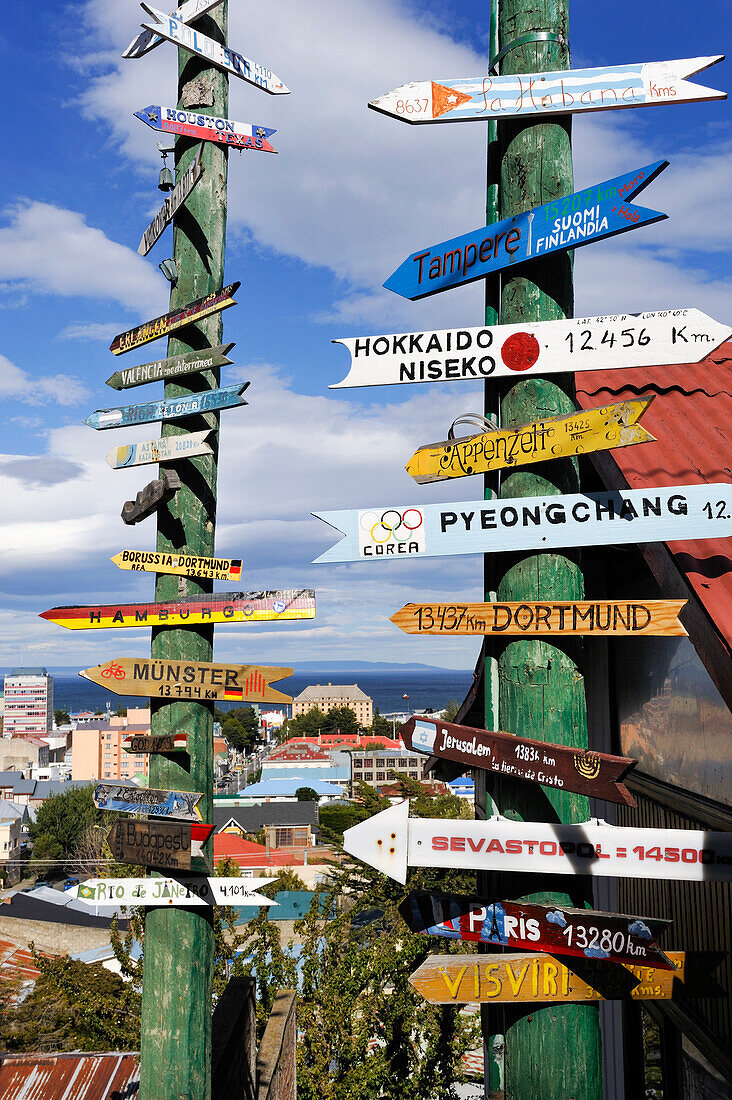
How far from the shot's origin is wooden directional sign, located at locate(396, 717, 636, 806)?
2910 mm

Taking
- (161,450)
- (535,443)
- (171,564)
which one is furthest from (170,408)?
(535,443)

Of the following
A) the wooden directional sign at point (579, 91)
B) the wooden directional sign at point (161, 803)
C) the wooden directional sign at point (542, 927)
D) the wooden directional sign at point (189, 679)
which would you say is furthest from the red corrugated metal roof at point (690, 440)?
the wooden directional sign at point (161, 803)

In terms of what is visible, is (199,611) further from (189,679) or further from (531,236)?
(531,236)

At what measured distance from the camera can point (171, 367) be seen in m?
5.46

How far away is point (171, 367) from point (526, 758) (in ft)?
11.5

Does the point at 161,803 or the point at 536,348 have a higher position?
the point at 536,348

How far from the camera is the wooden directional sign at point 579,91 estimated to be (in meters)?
3.42

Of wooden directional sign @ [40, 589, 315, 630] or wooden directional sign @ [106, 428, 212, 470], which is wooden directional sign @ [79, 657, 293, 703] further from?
wooden directional sign @ [106, 428, 212, 470]

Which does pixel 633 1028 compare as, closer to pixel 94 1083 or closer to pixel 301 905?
pixel 94 1083

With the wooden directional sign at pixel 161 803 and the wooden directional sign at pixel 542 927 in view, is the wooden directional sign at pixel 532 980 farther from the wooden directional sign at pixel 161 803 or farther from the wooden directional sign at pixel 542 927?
the wooden directional sign at pixel 161 803

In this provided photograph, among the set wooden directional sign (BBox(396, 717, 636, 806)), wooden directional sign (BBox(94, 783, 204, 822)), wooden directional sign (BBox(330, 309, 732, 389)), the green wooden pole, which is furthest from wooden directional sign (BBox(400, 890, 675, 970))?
the green wooden pole

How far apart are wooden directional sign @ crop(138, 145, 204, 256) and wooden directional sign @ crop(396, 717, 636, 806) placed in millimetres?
3570

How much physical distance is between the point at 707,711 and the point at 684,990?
1.93 metres

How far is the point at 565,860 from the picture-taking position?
119 inches
